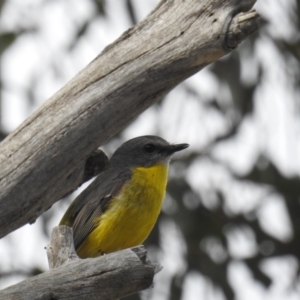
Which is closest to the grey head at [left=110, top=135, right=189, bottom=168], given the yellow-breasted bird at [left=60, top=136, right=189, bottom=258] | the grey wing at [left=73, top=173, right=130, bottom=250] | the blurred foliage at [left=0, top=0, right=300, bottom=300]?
the yellow-breasted bird at [left=60, top=136, right=189, bottom=258]

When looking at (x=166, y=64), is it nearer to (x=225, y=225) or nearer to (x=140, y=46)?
(x=140, y=46)

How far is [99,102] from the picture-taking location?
4.18 metres

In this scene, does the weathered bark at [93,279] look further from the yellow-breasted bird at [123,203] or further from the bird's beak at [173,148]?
the bird's beak at [173,148]

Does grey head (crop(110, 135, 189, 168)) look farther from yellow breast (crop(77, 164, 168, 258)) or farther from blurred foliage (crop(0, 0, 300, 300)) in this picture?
blurred foliage (crop(0, 0, 300, 300))

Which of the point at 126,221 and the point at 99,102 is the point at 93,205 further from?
the point at 99,102

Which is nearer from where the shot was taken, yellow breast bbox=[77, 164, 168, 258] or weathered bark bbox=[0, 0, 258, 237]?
weathered bark bbox=[0, 0, 258, 237]

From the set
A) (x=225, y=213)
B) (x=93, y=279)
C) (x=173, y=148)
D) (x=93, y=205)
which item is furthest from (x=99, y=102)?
(x=225, y=213)

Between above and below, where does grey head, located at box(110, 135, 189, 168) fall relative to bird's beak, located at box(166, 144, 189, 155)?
above

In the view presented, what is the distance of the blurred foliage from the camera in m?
6.93

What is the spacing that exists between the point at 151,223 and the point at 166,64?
1.65 m

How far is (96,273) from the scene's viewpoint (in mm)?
3760

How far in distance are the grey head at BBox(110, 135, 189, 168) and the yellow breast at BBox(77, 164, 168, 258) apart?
41cm

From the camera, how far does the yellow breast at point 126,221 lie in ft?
17.8

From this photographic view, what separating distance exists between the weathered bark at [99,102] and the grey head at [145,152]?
181 centimetres
